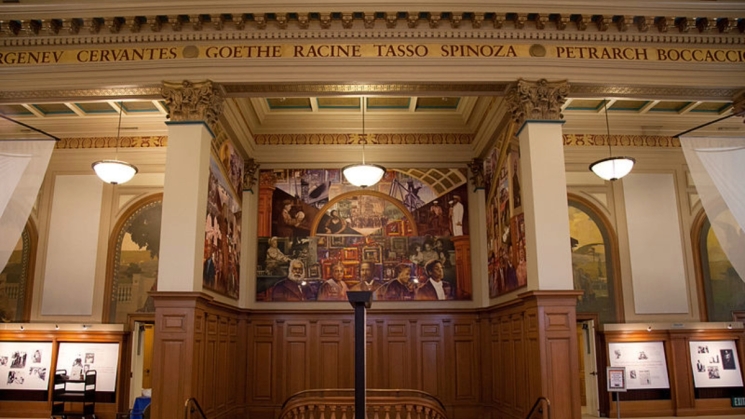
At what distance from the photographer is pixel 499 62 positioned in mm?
9375

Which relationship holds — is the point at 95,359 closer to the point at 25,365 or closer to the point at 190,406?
the point at 25,365

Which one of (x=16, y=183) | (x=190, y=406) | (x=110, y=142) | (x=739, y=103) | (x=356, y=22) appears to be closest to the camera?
(x=190, y=406)

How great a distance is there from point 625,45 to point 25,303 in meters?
13.5

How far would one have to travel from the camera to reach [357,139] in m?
13.5

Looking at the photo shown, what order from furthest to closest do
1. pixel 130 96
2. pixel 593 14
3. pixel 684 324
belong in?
pixel 684 324 < pixel 130 96 < pixel 593 14

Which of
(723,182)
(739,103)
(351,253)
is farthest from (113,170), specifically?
(739,103)

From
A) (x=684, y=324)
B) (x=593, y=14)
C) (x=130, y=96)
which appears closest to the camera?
(x=593, y=14)

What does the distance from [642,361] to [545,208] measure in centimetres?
630

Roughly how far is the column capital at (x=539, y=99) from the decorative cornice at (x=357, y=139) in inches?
165

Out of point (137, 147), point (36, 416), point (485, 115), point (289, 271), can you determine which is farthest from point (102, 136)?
point (485, 115)

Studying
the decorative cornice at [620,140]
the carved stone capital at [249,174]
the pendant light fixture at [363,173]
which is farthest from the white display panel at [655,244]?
the carved stone capital at [249,174]

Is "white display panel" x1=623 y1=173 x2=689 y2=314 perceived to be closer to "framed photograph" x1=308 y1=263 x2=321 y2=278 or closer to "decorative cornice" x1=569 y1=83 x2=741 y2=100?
"decorative cornice" x1=569 y1=83 x2=741 y2=100

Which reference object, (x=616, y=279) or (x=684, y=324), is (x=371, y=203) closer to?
(x=616, y=279)

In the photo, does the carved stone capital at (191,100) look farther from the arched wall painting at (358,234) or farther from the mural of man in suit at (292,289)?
the mural of man in suit at (292,289)
